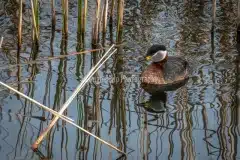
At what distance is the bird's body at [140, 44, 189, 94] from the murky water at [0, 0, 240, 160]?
0.17 m

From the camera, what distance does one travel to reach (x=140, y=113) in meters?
8.21

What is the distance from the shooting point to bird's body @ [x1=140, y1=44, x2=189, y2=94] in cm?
974

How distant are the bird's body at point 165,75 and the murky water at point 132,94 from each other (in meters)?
0.17

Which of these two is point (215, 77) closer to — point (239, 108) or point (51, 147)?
point (239, 108)

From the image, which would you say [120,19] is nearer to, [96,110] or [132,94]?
[132,94]

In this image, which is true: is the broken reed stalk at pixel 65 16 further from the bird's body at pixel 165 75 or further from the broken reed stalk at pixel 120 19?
the bird's body at pixel 165 75

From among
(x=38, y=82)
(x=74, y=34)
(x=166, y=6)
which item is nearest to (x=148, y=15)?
(x=166, y=6)

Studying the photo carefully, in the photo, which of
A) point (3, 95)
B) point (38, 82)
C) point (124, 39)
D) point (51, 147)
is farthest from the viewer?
point (124, 39)

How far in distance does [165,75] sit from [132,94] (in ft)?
4.04

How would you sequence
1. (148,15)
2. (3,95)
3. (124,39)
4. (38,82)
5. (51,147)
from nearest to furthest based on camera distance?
(51,147) < (3,95) < (38,82) < (124,39) < (148,15)

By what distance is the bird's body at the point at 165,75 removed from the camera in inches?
384

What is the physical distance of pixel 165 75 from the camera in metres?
10.1

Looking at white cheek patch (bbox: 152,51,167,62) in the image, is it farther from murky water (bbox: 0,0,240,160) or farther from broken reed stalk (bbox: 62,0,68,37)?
broken reed stalk (bbox: 62,0,68,37)

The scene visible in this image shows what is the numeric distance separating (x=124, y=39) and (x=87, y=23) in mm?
1043
